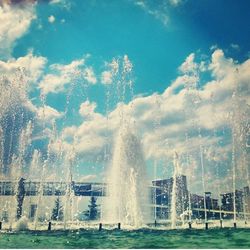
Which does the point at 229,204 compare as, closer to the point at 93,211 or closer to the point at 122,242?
the point at 93,211

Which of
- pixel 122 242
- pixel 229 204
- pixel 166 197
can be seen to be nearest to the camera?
pixel 122 242

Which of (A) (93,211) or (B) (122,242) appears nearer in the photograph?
(B) (122,242)

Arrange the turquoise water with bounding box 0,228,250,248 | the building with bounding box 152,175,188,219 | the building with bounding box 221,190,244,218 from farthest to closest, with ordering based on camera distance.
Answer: the building with bounding box 221,190,244,218, the building with bounding box 152,175,188,219, the turquoise water with bounding box 0,228,250,248

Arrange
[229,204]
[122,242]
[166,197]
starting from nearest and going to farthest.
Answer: [122,242]
[166,197]
[229,204]

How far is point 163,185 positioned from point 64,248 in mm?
32711

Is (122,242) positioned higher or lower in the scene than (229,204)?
lower

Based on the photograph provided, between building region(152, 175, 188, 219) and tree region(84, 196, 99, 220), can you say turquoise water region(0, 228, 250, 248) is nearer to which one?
building region(152, 175, 188, 219)

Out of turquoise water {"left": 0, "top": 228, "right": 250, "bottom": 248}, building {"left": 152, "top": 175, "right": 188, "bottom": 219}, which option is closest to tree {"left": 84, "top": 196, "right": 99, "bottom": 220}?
building {"left": 152, "top": 175, "right": 188, "bottom": 219}

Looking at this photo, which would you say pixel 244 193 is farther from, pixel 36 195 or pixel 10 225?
pixel 10 225

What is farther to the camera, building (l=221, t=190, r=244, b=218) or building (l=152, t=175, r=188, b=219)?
building (l=221, t=190, r=244, b=218)

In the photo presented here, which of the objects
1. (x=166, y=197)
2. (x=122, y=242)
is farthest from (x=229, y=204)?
(x=122, y=242)

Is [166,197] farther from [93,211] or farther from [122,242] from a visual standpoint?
[122,242]

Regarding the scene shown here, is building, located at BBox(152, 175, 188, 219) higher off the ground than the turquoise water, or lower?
higher

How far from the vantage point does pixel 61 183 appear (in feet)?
119
